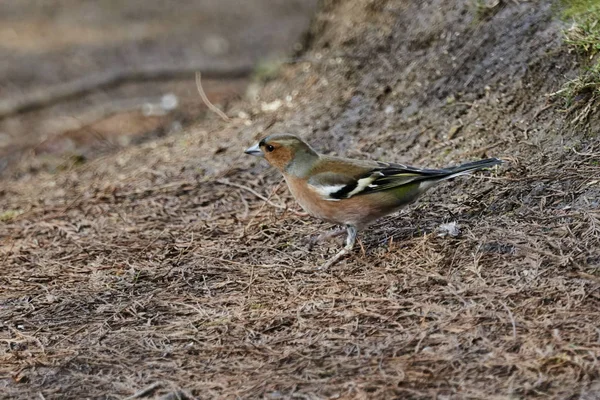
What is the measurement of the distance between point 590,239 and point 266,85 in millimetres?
5447

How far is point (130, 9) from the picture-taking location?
1634 centimetres

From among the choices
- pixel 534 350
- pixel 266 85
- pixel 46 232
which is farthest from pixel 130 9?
pixel 534 350

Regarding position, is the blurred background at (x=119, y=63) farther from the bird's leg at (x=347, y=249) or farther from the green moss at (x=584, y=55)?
the bird's leg at (x=347, y=249)

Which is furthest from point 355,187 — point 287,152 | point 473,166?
point 473,166

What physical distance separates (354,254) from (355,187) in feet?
1.48

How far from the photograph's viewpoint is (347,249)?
5.19 meters

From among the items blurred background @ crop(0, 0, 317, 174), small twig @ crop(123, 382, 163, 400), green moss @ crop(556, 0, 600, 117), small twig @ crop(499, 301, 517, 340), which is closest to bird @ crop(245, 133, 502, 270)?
green moss @ crop(556, 0, 600, 117)

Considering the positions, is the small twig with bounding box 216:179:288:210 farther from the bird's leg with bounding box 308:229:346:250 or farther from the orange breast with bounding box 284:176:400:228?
the orange breast with bounding box 284:176:400:228

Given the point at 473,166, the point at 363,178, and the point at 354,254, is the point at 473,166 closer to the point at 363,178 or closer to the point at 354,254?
the point at 363,178

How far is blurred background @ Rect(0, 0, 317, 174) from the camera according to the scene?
10133mm

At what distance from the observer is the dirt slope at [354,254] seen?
3.77 metres

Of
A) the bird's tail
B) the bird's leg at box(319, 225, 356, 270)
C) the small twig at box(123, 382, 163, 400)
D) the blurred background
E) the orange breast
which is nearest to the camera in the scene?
the small twig at box(123, 382, 163, 400)

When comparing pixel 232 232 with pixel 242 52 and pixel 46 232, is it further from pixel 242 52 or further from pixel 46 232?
pixel 242 52

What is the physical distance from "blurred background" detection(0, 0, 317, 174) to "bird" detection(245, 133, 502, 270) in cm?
424
